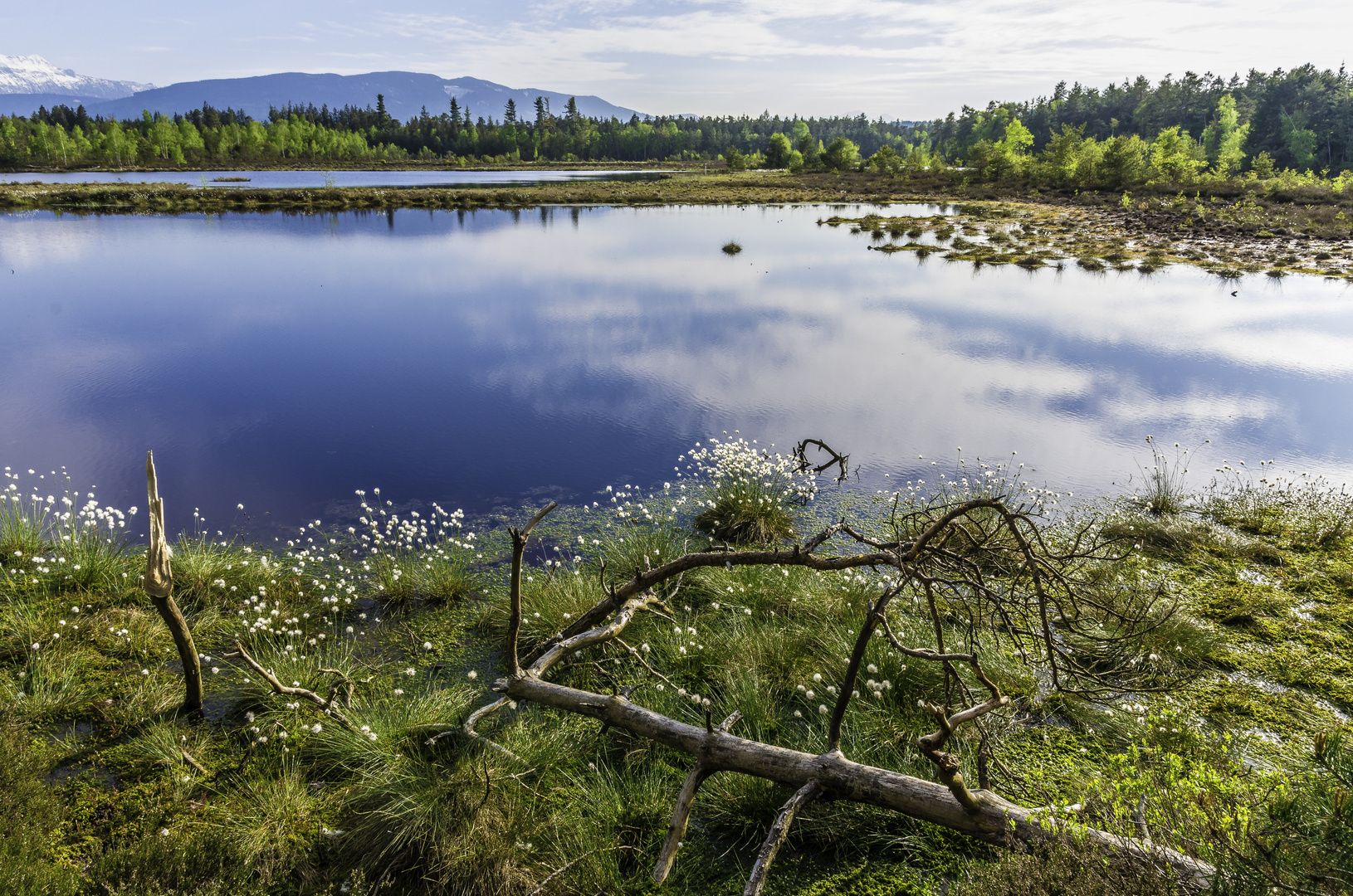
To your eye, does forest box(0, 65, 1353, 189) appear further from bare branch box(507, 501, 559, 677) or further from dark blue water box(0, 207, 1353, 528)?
bare branch box(507, 501, 559, 677)

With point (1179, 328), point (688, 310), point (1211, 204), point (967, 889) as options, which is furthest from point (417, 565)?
point (1211, 204)

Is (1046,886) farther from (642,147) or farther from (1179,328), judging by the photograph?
(642,147)

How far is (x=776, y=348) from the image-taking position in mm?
17219

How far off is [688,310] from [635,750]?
1741 centimetres

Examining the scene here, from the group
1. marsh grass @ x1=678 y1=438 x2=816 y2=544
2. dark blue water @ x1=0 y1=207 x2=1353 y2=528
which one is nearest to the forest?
dark blue water @ x1=0 y1=207 x2=1353 y2=528

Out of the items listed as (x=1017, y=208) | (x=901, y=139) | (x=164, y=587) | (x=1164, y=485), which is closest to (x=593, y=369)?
(x=1164, y=485)

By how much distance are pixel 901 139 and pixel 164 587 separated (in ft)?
726

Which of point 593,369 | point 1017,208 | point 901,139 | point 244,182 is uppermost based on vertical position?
point 901,139

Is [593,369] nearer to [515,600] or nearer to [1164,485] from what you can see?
[1164,485]

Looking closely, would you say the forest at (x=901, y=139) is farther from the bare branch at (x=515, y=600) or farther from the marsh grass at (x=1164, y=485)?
the bare branch at (x=515, y=600)

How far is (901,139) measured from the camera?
7657 inches

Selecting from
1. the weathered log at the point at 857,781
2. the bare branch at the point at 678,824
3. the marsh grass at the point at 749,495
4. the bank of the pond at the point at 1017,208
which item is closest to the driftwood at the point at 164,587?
the weathered log at the point at 857,781

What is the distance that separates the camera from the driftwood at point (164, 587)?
3.98m

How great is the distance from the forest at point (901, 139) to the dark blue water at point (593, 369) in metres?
51.7
